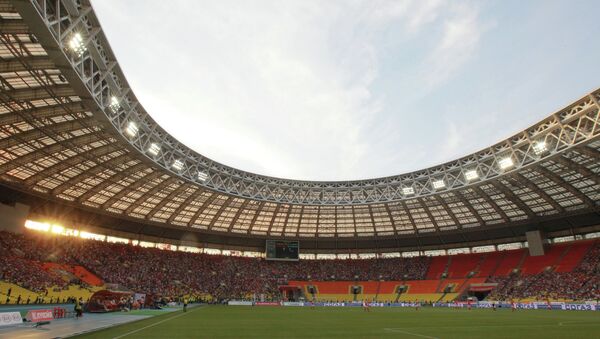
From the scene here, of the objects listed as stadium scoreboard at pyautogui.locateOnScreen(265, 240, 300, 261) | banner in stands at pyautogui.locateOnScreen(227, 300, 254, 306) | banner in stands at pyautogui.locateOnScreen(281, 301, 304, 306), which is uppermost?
stadium scoreboard at pyautogui.locateOnScreen(265, 240, 300, 261)

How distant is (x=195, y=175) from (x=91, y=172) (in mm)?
11104

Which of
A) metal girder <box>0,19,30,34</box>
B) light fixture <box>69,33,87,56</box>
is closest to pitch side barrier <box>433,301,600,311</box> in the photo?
light fixture <box>69,33,87,56</box>

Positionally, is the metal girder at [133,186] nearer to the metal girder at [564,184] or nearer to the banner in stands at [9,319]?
the banner in stands at [9,319]

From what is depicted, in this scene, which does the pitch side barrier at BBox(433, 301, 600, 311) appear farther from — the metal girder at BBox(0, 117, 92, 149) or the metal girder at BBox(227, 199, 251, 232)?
the metal girder at BBox(0, 117, 92, 149)

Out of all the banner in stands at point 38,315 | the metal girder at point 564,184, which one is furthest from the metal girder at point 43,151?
the metal girder at point 564,184

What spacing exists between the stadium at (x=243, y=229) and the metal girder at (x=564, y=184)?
30 cm

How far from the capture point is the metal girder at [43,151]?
109 ft

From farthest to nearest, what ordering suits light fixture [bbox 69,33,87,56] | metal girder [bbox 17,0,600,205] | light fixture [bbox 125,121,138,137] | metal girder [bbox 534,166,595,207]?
metal girder [bbox 534,166,595,207], light fixture [bbox 125,121,138,137], metal girder [bbox 17,0,600,205], light fixture [bbox 69,33,87,56]

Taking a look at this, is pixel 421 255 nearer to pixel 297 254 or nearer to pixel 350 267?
pixel 350 267

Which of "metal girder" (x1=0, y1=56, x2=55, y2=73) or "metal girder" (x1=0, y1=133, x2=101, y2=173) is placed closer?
"metal girder" (x1=0, y1=56, x2=55, y2=73)

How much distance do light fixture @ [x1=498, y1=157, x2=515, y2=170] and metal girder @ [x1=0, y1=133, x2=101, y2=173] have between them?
40560 millimetres

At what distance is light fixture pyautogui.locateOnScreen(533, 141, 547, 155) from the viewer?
35.3 metres

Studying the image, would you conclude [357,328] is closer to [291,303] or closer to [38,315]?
[38,315]

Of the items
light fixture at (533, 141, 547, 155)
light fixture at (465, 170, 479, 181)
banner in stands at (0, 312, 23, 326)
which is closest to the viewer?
banner in stands at (0, 312, 23, 326)
